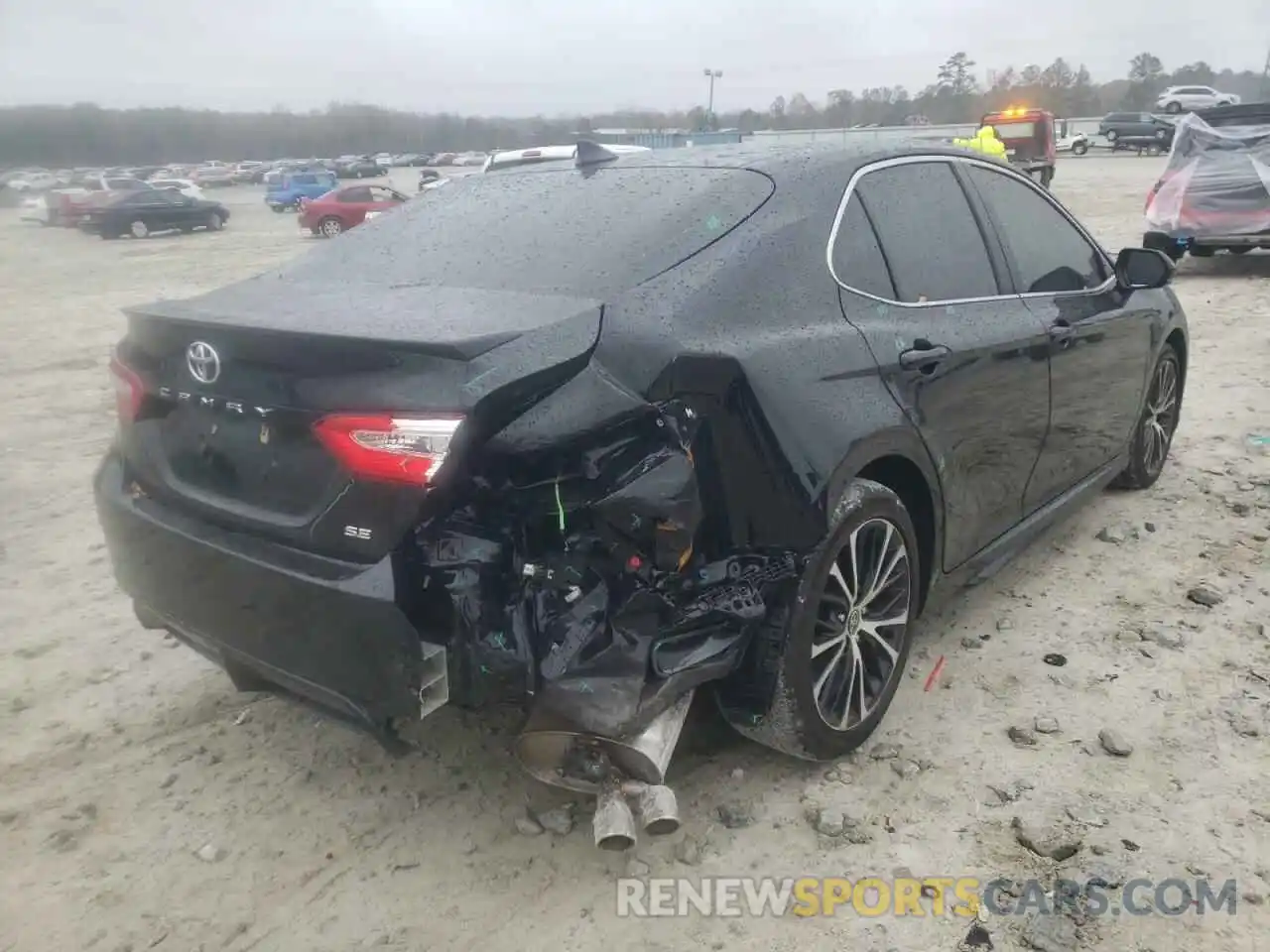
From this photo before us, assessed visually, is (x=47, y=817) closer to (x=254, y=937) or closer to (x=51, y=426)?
(x=254, y=937)

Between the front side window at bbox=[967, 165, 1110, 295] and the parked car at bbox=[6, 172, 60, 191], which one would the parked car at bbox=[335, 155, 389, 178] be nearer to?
the parked car at bbox=[6, 172, 60, 191]

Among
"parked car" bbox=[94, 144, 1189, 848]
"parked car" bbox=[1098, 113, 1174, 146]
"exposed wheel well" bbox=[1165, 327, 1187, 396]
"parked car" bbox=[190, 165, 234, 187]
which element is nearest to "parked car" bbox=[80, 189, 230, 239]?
"parked car" bbox=[94, 144, 1189, 848]

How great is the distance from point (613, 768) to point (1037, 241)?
277cm

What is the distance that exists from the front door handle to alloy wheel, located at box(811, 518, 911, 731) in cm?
47

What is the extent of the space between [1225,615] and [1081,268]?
1502 mm

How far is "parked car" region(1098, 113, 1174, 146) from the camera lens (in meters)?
41.5

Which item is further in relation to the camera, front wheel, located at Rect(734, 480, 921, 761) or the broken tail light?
front wheel, located at Rect(734, 480, 921, 761)

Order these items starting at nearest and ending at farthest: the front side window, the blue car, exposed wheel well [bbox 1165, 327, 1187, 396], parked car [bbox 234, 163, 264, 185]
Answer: the front side window
exposed wheel well [bbox 1165, 327, 1187, 396]
the blue car
parked car [bbox 234, 163, 264, 185]

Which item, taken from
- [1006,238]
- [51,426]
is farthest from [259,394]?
[51,426]

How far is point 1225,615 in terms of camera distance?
12.3 ft

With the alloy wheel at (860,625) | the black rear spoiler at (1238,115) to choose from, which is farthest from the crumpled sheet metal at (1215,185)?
the alloy wheel at (860,625)

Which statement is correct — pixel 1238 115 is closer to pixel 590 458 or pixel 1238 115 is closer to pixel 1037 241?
pixel 1037 241

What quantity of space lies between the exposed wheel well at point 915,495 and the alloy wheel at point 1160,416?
224 centimetres

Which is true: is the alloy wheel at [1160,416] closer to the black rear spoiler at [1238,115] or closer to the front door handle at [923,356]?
the front door handle at [923,356]
